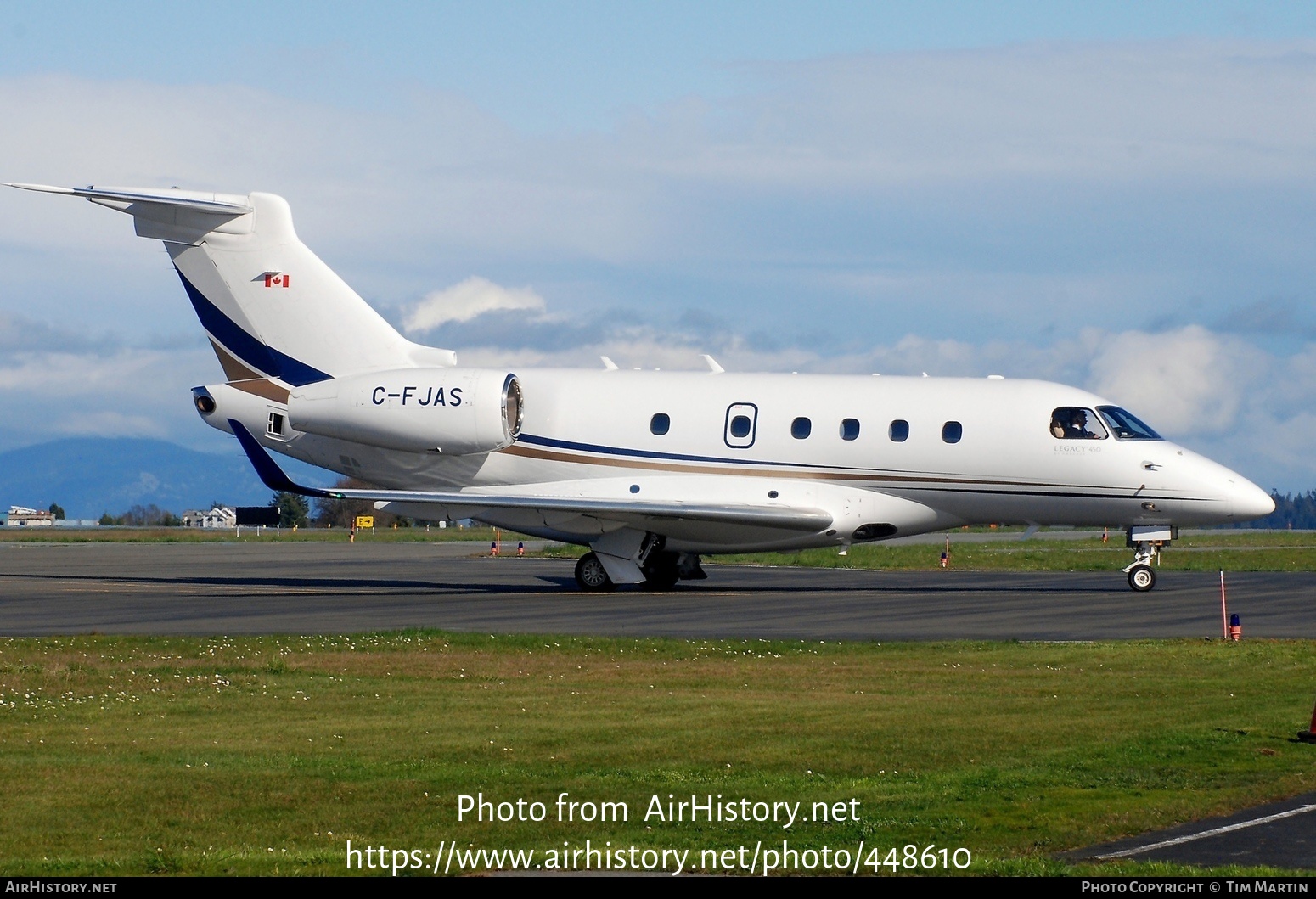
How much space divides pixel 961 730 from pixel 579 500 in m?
16.5

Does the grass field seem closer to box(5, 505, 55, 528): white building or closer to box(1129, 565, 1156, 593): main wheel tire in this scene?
box(1129, 565, 1156, 593): main wheel tire

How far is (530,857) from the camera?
26.5ft

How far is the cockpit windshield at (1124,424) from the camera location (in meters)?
28.3

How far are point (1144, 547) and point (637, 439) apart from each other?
32.3 feet

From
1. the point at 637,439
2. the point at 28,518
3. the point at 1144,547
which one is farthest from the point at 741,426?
the point at 28,518

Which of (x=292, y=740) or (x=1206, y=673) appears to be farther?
(x=1206, y=673)

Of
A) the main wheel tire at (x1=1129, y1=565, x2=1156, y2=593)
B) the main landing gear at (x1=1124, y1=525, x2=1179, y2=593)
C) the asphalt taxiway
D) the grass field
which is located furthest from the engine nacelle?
the main wheel tire at (x1=1129, y1=565, x2=1156, y2=593)

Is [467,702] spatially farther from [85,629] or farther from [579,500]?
[579,500]

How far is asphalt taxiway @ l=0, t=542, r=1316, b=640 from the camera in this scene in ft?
71.0

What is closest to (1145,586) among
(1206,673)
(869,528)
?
(869,528)

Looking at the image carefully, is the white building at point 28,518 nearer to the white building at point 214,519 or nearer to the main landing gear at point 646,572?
the white building at point 214,519

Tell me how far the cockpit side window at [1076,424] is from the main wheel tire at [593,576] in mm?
8923

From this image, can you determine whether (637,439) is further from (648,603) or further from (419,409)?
(419,409)

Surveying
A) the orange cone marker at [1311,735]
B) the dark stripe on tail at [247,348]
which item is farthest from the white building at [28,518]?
the orange cone marker at [1311,735]
